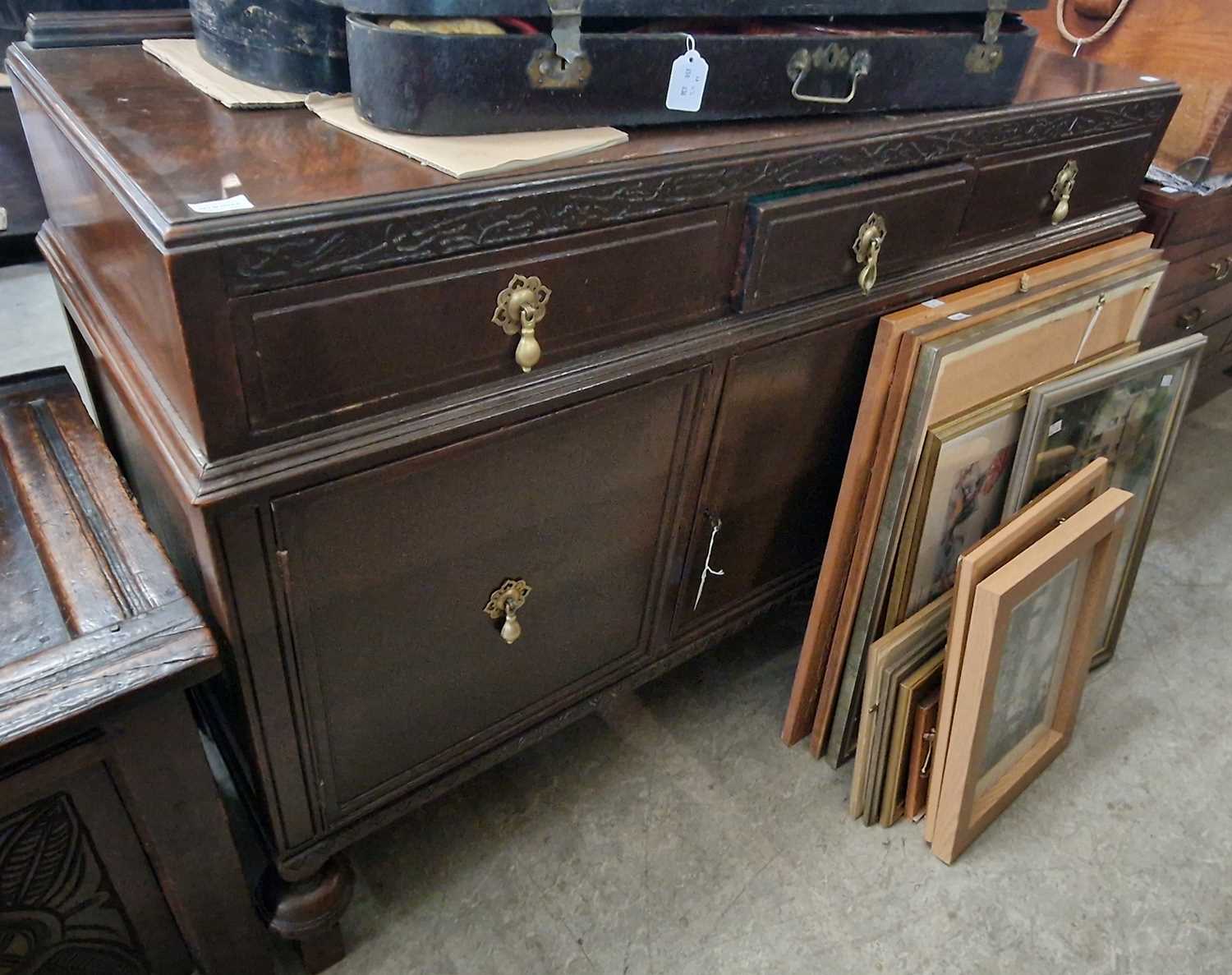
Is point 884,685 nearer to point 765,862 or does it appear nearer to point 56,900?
point 765,862

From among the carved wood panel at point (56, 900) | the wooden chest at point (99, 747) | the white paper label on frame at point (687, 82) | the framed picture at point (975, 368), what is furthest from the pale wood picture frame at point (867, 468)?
the carved wood panel at point (56, 900)

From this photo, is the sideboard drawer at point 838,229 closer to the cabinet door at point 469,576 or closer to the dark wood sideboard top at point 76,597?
the cabinet door at point 469,576

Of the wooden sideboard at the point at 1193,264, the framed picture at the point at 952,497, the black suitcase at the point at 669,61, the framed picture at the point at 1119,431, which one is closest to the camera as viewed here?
the black suitcase at the point at 669,61

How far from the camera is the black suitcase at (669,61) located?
2.28 feet

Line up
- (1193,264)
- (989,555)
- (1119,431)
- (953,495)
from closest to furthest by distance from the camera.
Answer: (989,555) < (953,495) < (1119,431) < (1193,264)

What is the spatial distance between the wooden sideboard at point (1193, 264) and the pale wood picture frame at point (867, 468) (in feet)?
0.59

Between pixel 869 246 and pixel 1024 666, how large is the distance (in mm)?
589

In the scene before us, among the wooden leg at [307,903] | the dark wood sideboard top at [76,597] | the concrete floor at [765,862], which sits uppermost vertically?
the dark wood sideboard top at [76,597]

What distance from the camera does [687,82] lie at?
31.7 inches

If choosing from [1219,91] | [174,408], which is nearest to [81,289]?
[174,408]

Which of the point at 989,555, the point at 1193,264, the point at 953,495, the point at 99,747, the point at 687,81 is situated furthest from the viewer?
the point at 1193,264

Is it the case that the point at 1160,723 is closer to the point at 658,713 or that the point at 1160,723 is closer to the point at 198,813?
the point at 658,713

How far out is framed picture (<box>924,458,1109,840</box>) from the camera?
1048 millimetres

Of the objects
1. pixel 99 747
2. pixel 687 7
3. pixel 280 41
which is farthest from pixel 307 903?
pixel 687 7
